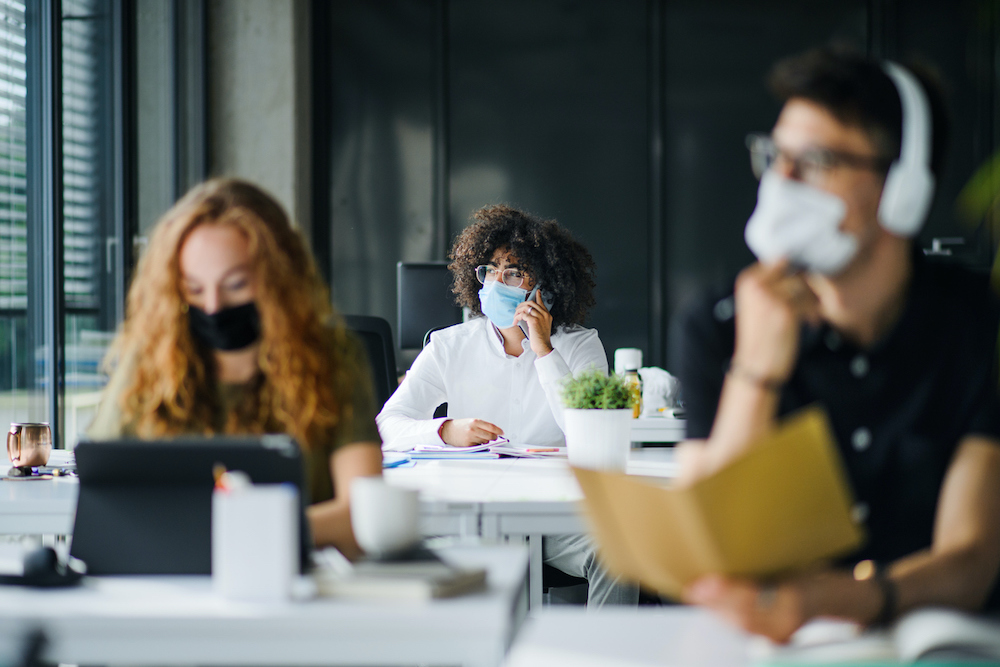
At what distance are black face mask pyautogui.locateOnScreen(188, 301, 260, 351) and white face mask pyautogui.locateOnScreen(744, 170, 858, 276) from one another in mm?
788

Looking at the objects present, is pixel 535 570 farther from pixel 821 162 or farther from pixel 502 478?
pixel 821 162

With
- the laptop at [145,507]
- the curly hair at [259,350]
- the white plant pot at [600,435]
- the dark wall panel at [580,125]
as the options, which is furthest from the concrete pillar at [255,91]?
the laptop at [145,507]

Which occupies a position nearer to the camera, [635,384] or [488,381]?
[635,384]

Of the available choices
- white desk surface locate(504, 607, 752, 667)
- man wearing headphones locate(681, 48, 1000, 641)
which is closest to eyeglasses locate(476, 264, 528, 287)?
man wearing headphones locate(681, 48, 1000, 641)

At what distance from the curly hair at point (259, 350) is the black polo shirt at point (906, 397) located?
2.01 feet

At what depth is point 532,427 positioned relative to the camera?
286 centimetres

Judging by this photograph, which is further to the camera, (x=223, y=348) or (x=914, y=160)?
(x=223, y=348)

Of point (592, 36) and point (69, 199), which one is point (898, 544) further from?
point (592, 36)

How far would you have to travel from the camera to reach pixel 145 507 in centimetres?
120

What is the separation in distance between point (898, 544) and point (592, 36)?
14.4 ft

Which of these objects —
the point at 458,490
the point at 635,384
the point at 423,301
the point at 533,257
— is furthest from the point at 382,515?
the point at 423,301

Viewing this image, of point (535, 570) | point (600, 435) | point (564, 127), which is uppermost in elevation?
point (564, 127)

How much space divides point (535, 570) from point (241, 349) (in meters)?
1.01

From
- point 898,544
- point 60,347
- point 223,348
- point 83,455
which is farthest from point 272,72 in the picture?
point 898,544
